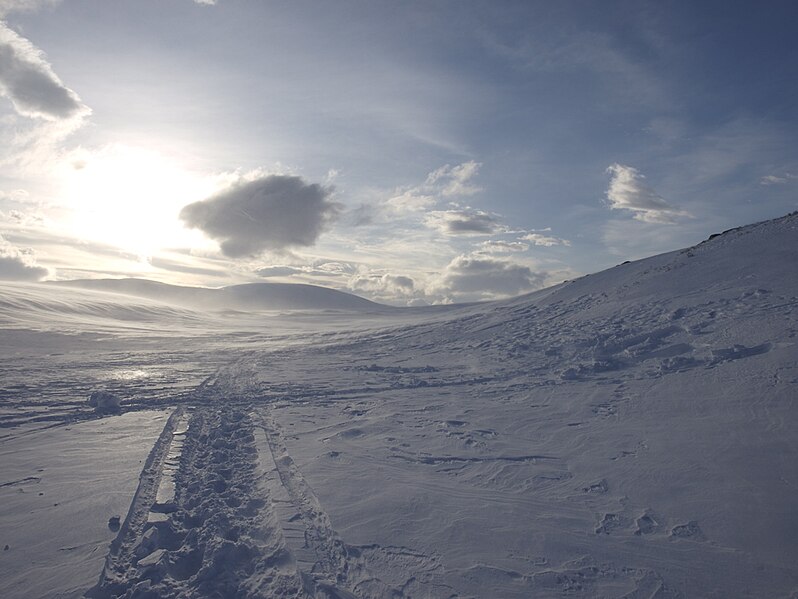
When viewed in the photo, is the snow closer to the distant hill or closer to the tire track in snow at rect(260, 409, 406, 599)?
the tire track in snow at rect(260, 409, 406, 599)

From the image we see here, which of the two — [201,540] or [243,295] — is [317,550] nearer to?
[201,540]

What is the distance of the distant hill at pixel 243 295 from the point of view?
13050 cm

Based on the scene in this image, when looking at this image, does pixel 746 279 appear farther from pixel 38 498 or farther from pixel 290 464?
pixel 38 498

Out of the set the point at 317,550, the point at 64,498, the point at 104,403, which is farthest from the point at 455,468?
the point at 104,403

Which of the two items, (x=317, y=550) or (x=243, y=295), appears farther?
(x=243, y=295)

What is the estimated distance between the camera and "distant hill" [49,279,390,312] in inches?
5138

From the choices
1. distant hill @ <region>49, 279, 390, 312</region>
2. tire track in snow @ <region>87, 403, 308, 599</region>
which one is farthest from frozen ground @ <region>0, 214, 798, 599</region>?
distant hill @ <region>49, 279, 390, 312</region>

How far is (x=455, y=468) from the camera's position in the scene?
312 inches

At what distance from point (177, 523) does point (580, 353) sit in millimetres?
12773

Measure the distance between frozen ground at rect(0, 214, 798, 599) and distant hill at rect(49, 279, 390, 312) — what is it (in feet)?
350

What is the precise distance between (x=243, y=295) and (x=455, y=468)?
507ft

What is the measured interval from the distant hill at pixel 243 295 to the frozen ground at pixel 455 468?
106784 millimetres

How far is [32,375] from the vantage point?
15250 mm

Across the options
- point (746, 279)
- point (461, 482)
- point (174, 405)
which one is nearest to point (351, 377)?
point (174, 405)
